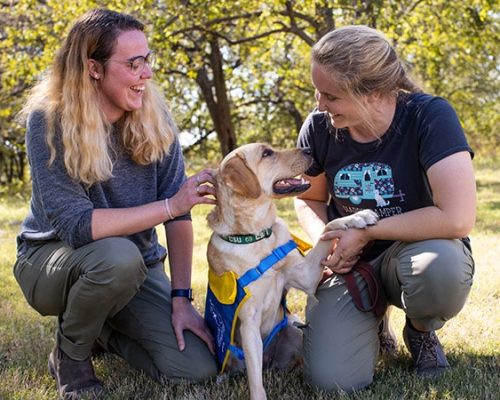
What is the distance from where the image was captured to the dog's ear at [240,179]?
306cm

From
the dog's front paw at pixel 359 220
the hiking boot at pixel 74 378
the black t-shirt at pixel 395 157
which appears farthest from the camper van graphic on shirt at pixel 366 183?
the hiking boot at pixel 74 378

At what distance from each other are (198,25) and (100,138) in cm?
758

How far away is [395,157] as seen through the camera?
117 inches

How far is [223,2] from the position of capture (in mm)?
9797

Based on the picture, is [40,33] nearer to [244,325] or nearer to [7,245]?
[7,245]

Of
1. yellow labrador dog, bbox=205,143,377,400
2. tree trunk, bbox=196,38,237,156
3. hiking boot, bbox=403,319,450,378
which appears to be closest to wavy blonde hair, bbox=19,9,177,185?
yellow labrador dog, bbox=205,143,377,400

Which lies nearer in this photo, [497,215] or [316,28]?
[497,215]

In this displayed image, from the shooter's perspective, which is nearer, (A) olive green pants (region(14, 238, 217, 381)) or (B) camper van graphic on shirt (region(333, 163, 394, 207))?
(A) olive green pants (region(14, 238, 217, 381))

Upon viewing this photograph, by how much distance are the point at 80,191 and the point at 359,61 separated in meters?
1.35

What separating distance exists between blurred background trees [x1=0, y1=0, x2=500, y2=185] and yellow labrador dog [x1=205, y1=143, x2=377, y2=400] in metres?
4.27

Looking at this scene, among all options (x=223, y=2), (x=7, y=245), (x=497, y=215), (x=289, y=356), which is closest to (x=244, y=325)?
→ (x=289, y=356)

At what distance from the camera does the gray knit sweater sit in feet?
9.34

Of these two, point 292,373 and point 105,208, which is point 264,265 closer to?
point 292,373

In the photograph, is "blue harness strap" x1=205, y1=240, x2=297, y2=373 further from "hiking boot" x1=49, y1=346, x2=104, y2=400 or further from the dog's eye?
"hiking boot" x1=49, y1=346, x2=104, y2=400
